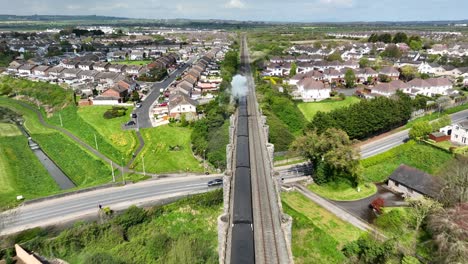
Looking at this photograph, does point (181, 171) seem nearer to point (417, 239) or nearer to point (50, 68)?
point (417, 239)

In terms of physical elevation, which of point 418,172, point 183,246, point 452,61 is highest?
point 452,61

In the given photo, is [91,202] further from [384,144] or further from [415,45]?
[415,45]

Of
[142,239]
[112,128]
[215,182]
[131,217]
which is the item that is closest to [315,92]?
[215,182]

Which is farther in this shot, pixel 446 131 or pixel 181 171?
pixel 446 131

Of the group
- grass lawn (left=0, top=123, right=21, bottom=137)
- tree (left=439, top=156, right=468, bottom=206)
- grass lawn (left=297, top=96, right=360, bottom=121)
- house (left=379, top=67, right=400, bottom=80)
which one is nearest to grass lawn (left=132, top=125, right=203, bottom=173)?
grass lawn (left=297, top=96, right=360, bottom=121)

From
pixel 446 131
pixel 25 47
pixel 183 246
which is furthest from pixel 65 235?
pixel 25 47

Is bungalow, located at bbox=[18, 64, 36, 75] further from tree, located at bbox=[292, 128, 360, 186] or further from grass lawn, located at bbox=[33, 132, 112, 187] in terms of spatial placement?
tree, located at bbox=[292, 128, 360, 186]

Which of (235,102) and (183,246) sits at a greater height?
(235,102)
